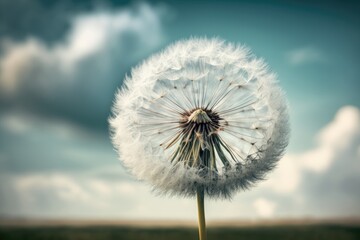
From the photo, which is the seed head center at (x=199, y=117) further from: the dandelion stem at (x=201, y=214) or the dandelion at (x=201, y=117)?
the dandelion stem at (x=201, y=214)

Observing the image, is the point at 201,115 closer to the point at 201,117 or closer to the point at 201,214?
the point at 201,117

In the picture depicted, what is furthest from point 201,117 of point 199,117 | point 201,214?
point 201,214

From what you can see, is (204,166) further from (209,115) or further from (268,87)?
(268,87)

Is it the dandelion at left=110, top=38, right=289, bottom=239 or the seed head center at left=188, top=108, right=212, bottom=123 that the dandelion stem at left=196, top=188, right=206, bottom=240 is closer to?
the dandelion at left=110, top=38, right=289, bottom=239

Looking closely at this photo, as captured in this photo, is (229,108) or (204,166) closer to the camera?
(204,166)

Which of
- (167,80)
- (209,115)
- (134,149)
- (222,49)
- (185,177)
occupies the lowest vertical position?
(185,177)

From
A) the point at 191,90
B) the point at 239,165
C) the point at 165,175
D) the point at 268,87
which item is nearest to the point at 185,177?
the point at 165,175

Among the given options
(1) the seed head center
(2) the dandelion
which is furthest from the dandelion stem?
(1) the seed head center
